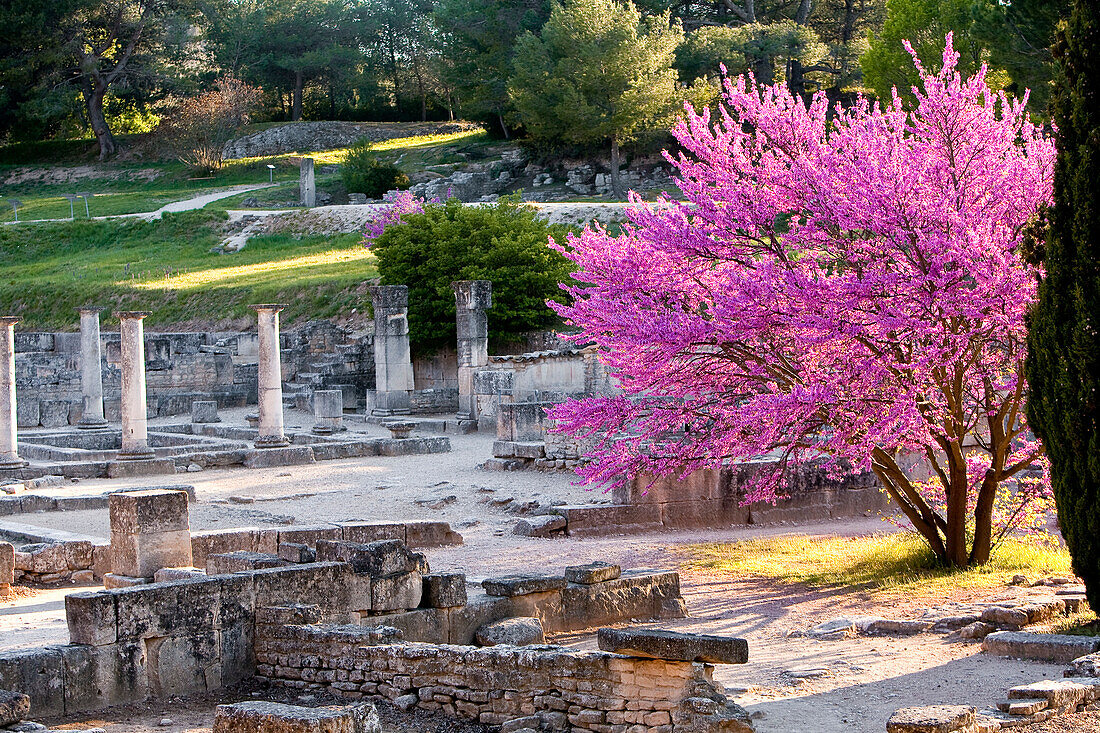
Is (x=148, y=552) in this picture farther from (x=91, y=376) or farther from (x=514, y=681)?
(x=91, y=376)

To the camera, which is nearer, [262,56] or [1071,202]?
[1071,202]

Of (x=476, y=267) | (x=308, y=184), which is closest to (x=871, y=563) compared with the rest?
(x=476, y=267)

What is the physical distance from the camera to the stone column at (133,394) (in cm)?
2184

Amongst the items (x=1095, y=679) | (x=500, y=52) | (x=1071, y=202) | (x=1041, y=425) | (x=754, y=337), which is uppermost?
(x=500, y=52)

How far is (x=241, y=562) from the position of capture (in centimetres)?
1080

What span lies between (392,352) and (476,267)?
171 inches

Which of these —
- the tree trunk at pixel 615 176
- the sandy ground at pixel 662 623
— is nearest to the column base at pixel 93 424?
the sandy ground at pixel 662 623

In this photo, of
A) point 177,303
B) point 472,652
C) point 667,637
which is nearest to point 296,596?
point 472,652

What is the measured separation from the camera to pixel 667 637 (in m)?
7.77

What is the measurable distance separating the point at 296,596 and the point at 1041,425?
5.79 metres

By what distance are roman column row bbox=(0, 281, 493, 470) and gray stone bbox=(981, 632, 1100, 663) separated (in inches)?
624

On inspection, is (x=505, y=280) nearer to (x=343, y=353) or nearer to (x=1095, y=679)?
(x=343, y=353)

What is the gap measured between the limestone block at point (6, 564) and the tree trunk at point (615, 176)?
133 feet

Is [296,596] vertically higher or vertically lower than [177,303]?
lower
